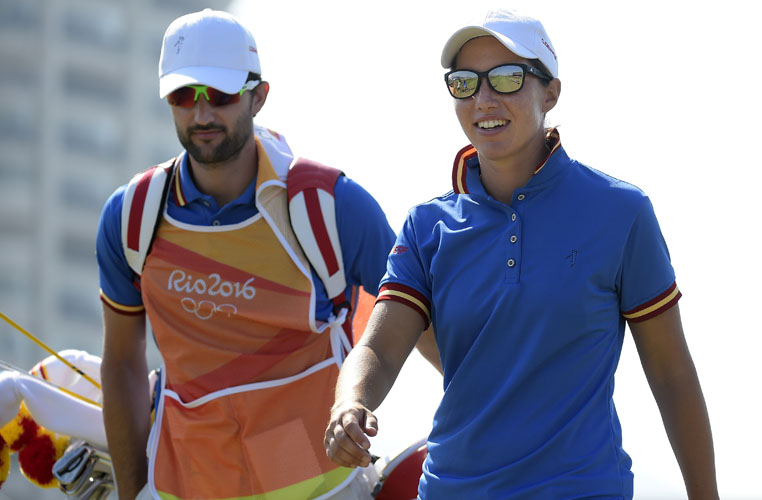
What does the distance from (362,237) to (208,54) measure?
2.55ft

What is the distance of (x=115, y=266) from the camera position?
11.7ft

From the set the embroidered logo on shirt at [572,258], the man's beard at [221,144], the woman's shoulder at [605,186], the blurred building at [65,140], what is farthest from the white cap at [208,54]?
the blurred building at [65,140]

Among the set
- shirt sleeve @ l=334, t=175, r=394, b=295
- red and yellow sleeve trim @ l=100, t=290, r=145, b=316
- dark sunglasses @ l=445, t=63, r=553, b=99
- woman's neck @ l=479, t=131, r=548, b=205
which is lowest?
red and yellow sleeve trim @ l=100, t=290, r=145, b=316

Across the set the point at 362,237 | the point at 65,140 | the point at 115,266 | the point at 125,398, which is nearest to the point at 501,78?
the point at 362,237

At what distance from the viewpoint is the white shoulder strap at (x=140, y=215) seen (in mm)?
3453

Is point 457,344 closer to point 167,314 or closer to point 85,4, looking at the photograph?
point 167,314

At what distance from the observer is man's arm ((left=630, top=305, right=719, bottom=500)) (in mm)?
2199

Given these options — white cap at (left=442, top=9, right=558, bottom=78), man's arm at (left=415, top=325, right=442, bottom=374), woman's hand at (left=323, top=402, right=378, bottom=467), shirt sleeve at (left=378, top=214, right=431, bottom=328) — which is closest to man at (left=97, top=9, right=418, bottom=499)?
man's arm at (left=415, top=325, right=442, bottom=374)

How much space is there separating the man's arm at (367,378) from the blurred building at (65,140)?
754cm

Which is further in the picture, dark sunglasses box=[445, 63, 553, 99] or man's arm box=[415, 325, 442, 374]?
man's arm box=[415, 325, 442, 374]

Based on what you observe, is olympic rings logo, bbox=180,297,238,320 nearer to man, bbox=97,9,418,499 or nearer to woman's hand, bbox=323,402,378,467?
man, bbox=97,9,418,499

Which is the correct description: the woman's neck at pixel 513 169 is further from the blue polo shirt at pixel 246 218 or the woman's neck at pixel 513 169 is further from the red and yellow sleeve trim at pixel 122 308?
the red and yellow sleeve trim at pixel 122 308

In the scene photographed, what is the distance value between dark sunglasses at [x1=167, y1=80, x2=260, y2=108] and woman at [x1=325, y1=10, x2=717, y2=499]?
120 centimetres

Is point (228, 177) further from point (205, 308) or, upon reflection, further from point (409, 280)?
point (409, 280)
